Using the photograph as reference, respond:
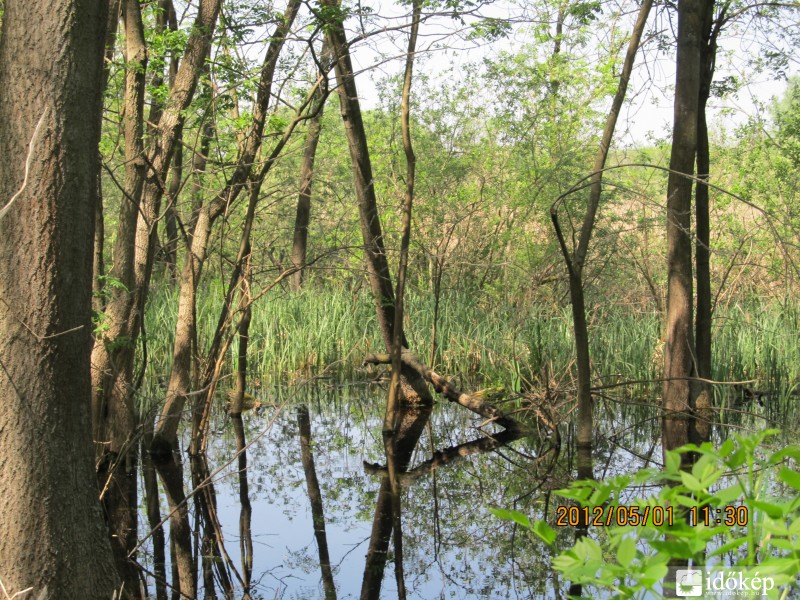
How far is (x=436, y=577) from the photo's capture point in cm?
443

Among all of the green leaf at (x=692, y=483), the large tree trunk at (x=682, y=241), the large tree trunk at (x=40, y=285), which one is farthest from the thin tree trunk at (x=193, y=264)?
the green leaf at (x=692, y=483)

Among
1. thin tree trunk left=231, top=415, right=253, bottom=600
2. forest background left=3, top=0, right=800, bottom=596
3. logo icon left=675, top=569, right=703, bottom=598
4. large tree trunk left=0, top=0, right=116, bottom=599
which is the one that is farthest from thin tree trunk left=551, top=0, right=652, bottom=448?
logo icon left=675, top=569, right=703, bottom=598

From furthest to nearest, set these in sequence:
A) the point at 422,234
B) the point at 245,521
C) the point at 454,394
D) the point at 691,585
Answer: the point at 422,234 < the point at 454,394 < the point at 245,521 < the point at 691,585

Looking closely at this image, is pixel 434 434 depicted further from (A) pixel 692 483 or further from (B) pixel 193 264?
(A) pixel 692 483

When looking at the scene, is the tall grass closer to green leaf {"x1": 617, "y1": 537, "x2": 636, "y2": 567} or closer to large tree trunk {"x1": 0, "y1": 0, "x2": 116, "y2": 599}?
large tree trunk {"x1": 0, "y1": 0, "x2": 116, "y2": 599}

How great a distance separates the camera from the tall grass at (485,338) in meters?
8.17

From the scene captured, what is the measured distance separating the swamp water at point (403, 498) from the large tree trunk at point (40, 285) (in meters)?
1.30

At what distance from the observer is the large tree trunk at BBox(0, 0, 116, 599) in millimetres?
3016

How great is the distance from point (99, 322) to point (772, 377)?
240 inches

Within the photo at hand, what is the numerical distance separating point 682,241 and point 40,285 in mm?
4797

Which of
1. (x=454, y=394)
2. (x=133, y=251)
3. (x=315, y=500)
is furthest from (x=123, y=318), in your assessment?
(x=454, y=394)

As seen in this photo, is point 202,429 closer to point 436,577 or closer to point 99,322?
point 99,322

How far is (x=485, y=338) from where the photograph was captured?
30.1ft

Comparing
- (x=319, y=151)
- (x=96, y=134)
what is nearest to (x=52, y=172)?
(x=96, y=134)
